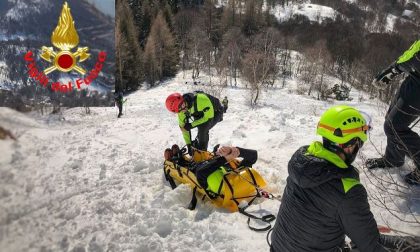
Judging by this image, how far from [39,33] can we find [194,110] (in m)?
3.05

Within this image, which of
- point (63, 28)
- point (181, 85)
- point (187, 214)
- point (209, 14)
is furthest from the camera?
point (209, 14)

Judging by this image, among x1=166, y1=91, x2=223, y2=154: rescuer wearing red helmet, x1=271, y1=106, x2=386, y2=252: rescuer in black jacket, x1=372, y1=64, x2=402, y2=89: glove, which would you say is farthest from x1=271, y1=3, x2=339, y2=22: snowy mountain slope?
x1=271, y1=106, x2=386, y2=252: rescuer in black jacket

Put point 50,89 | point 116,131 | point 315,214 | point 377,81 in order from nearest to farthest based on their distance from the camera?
point 315,214 < point 50,89 < point 377,81 < point 116,131

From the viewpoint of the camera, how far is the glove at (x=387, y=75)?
5.64 meters

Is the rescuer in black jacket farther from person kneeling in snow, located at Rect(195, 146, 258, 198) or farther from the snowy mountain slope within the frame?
the snowy mountain slope

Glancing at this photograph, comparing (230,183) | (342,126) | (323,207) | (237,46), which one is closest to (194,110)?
(230,183)

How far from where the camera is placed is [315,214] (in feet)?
9.86

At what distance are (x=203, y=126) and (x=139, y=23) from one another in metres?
45.9

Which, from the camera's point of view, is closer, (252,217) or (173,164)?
(252,217)

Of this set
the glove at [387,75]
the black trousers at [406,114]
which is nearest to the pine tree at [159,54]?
the glove at [387,75]

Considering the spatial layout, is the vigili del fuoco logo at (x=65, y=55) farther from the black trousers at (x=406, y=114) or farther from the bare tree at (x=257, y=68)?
the bare tree at (x=257, y=68)

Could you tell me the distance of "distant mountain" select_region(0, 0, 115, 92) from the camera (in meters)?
3.90

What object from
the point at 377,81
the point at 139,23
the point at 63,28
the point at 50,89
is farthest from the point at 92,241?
the point at 139,23

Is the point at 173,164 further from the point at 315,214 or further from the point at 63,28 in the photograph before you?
the point at 315,214
